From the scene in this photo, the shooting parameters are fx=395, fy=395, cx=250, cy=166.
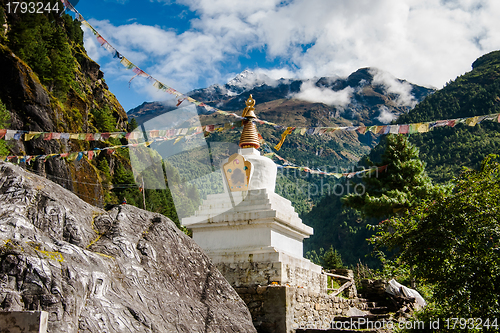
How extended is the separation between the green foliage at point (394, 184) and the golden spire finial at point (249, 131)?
8.98 metres

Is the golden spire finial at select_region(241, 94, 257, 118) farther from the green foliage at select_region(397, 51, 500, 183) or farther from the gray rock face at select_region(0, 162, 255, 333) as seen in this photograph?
the green foliage at select_region(397, 51, 500, 183)

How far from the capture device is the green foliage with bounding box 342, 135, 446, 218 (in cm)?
1717

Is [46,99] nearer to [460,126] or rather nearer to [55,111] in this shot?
[55,111]

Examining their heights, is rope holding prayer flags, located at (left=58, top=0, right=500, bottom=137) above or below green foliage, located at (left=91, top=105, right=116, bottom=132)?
below

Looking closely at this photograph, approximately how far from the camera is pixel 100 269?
3.87 meters

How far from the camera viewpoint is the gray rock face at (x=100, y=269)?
3270 millimetres

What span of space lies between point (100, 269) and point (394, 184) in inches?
686

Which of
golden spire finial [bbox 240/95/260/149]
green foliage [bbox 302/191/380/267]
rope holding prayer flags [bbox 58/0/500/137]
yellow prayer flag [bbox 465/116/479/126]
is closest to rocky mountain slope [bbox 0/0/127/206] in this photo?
rope holding prayer flags [bbox 58/0/500/137]

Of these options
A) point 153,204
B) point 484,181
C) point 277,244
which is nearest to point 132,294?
point 277,244

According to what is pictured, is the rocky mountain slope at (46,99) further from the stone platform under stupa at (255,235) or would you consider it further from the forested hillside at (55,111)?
the stone platform under stupa at (255,235)

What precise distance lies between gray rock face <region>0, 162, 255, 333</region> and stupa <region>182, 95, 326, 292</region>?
247cm

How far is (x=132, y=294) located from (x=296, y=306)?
4.37m

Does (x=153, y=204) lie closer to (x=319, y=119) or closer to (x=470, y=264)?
(x=470, y=264)

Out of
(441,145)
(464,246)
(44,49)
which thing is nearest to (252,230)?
(464,246)
